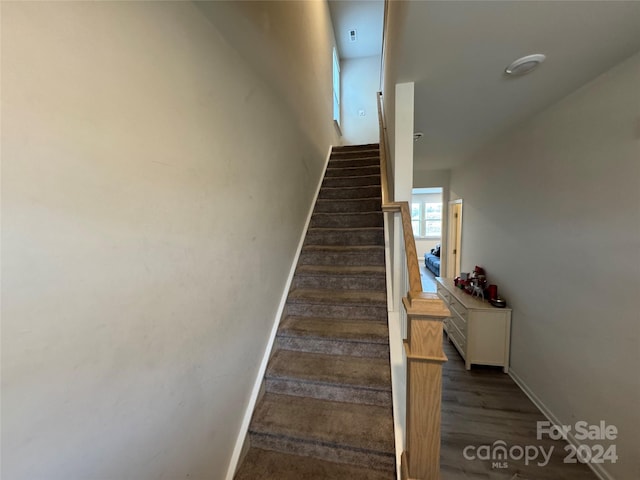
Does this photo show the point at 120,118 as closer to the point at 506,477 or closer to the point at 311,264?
the point at 311,264

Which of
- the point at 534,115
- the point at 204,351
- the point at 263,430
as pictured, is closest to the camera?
the point at 204,351

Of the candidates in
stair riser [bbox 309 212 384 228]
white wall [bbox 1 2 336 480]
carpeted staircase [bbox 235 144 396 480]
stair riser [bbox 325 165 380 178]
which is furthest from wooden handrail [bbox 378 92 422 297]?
stair riser [bbox 325 165 380 178]

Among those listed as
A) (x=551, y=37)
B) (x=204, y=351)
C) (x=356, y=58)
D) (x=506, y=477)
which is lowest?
A: (x=506, y=477)

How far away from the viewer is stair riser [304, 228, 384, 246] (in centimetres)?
286

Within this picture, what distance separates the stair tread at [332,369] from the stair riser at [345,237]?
125 centimetres

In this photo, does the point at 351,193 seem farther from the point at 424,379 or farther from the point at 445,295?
the point at 424,379

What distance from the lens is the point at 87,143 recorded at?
75cm

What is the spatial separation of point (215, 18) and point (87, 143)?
1031 millimetres

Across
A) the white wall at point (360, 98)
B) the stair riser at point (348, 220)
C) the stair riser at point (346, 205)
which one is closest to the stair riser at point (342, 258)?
the stair riser at point (348, 220)

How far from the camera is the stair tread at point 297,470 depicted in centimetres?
148

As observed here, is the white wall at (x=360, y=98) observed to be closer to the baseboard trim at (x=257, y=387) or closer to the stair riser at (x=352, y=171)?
the stair riser at (x=352, y=171)

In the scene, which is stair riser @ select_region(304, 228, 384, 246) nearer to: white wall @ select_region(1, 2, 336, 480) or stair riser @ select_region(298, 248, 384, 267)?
stair riser @ select_region(298, 248, 384, 267)

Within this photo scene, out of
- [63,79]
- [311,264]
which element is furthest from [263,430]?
[63,79]

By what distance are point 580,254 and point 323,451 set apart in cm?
231
